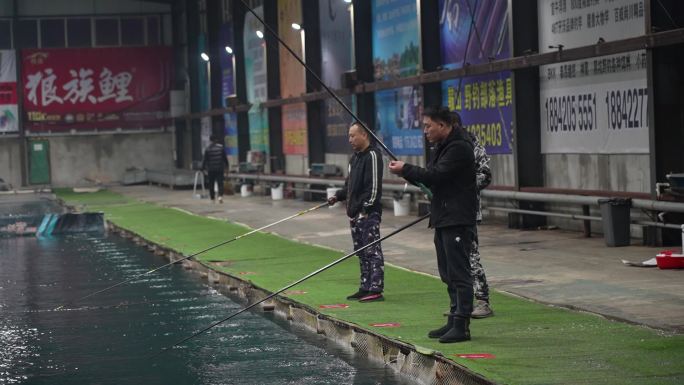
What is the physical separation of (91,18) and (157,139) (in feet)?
18.6

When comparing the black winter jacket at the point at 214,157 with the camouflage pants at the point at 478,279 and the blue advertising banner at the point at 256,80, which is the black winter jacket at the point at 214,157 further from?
the camouflage pants at the point at 478,279

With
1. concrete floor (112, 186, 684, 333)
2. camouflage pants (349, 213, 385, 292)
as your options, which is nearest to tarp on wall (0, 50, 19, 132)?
concrete floor (112, 186, 684, 333)

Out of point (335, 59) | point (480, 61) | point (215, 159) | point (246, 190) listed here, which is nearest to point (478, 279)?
point (480, 61)

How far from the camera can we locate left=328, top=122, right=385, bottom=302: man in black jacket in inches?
471

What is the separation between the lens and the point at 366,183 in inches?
473

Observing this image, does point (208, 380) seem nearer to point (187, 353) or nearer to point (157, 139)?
point (187, 353)

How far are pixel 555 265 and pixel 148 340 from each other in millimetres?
5351

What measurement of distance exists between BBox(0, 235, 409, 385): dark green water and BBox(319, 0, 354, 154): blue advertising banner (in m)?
13.3

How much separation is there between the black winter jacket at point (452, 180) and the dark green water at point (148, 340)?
1.26 m

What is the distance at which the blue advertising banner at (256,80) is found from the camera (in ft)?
125

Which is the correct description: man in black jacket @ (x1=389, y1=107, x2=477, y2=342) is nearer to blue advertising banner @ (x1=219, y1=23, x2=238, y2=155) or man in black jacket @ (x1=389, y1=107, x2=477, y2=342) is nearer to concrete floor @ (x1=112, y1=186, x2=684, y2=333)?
concrete floor @ (x1=112, y1=186, x2=684, y2=333)

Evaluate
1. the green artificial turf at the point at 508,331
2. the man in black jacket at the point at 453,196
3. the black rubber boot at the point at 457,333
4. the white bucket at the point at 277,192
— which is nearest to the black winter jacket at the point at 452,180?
the man in black jacket at the point at 453,196

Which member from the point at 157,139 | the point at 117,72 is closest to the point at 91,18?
the point at 117,72

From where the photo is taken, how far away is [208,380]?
9.13 metres
